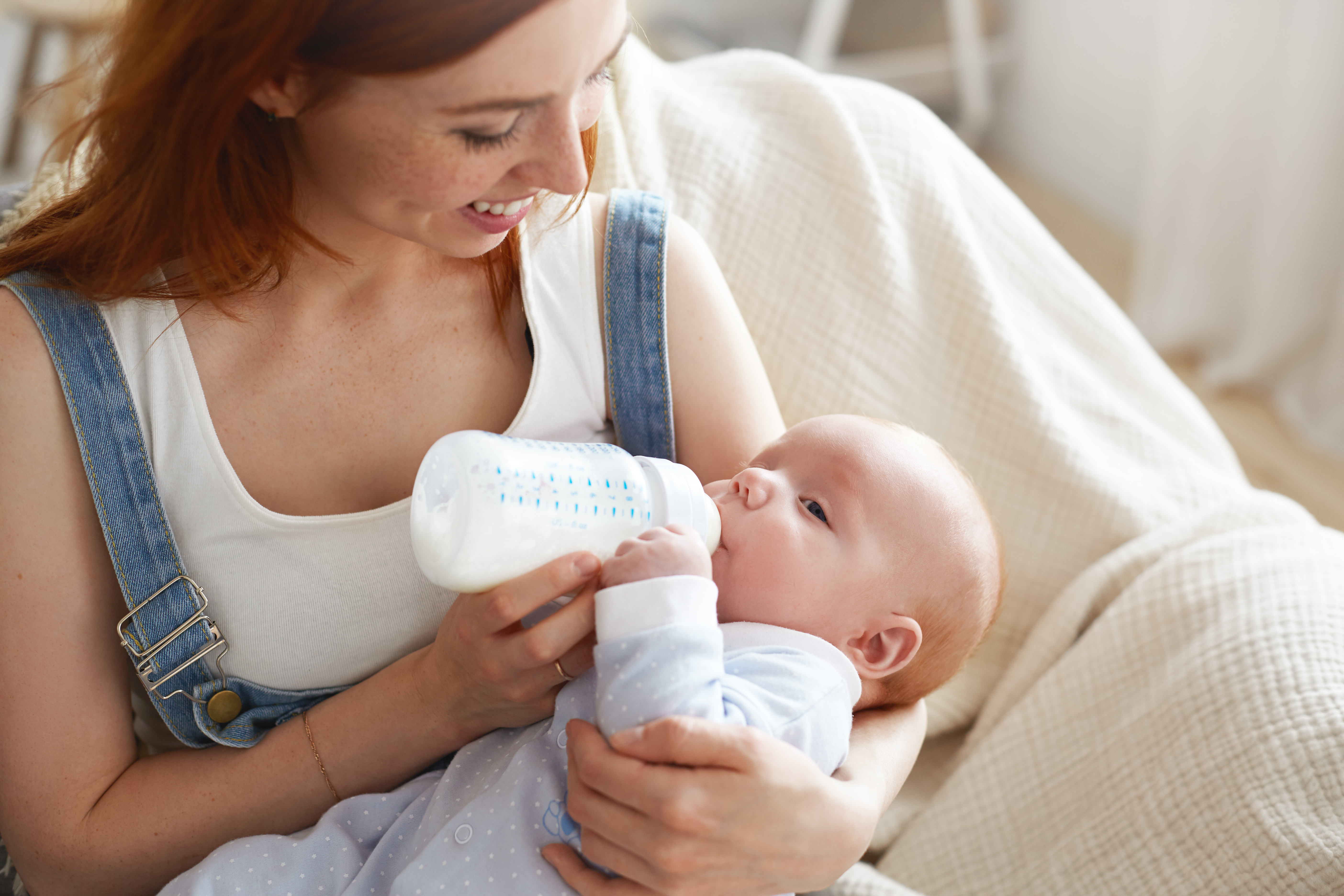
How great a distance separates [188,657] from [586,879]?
430 millimetres

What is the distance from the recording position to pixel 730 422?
116cm

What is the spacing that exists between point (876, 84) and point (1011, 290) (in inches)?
13.4

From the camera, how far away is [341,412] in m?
1.07

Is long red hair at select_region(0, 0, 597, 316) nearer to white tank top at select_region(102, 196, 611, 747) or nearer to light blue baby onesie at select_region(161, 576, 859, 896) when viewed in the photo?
white tank top at select_region(102, 196, 611, 747)

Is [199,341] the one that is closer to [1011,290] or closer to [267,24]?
[267,24]

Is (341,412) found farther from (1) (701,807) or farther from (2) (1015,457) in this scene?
(2) (1015,457)

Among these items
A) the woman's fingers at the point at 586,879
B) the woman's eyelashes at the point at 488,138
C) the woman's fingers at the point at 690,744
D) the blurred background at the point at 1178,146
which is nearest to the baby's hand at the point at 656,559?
the woman's fingers at the point at 690,744

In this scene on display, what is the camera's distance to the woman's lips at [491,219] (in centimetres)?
94

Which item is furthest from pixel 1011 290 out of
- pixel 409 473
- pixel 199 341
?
pixel 199 341

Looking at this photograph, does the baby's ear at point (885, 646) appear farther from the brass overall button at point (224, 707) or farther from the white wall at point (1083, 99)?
the white wall at point (1083, 99)

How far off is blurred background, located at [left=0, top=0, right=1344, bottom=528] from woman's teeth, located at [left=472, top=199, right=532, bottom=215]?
123 centimetres

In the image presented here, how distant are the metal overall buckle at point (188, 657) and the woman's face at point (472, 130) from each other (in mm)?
388

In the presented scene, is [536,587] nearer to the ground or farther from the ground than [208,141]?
nearer to the ground

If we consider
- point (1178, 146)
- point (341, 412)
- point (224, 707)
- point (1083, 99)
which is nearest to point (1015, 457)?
point (341, 412)
